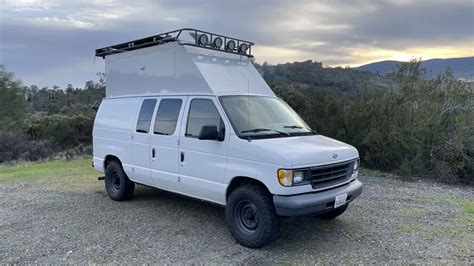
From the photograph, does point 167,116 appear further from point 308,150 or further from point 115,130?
point 308,150

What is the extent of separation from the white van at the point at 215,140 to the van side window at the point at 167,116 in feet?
0.06

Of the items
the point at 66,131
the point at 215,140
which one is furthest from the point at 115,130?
the point at 66,131

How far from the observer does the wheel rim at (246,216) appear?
5.07 meters

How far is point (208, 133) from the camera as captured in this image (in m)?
5.24

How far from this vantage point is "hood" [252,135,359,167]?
4695 millimetres

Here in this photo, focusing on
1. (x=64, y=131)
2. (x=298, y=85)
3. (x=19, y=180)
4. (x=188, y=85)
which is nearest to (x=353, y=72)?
(x=298, y=85)

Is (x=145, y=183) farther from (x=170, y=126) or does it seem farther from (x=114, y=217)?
(x=170, y=126)

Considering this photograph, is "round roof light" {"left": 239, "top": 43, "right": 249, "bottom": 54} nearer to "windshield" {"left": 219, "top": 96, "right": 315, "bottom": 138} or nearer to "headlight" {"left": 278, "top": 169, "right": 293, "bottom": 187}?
"windshield" {"left": 219, "top": 96, "right": 315, "bottom": 138}

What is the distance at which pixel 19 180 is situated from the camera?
1085cm

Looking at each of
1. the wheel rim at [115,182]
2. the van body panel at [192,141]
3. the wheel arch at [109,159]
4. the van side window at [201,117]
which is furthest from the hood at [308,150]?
the wheel rim at [115,182]

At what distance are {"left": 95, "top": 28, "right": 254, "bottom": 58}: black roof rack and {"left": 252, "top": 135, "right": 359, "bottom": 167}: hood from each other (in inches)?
90.7

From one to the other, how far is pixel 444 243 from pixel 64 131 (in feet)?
95.3

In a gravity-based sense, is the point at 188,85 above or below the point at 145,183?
above

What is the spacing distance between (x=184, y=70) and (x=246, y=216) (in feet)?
8.52
